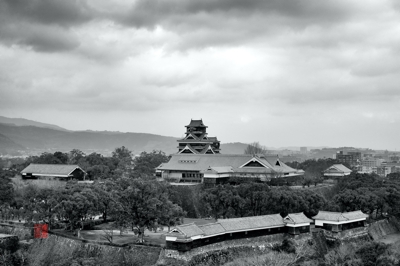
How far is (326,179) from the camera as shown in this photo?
6209 cm

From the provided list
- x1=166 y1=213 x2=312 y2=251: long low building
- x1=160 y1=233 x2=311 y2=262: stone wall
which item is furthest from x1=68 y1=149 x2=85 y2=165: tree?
x1=160 y1=233 x2=311 y2=262: stone wall

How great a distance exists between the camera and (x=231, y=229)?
110ft

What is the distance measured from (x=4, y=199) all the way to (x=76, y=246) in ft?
42.6

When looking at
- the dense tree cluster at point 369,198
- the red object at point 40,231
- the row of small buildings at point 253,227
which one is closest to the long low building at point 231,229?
the row of small buildings at point 253,227

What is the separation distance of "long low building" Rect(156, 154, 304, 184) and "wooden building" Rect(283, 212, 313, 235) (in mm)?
13107

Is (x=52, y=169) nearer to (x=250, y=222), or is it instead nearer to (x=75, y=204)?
(x=75, y=204)

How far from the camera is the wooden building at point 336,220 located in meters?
38.1

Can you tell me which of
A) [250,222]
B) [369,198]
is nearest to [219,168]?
[369,198]

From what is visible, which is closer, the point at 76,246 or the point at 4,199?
the point at 76,246

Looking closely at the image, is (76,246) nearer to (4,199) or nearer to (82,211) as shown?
(82,211)

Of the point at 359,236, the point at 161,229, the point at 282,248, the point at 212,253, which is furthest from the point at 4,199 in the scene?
the point at 359,236

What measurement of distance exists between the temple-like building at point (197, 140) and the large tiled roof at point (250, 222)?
25274 millimetres

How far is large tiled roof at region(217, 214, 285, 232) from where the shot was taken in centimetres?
3376

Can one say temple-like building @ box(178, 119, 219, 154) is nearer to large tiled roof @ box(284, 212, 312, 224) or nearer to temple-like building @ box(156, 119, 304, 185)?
temple-like building @ box(156, 119, 304, 185)
